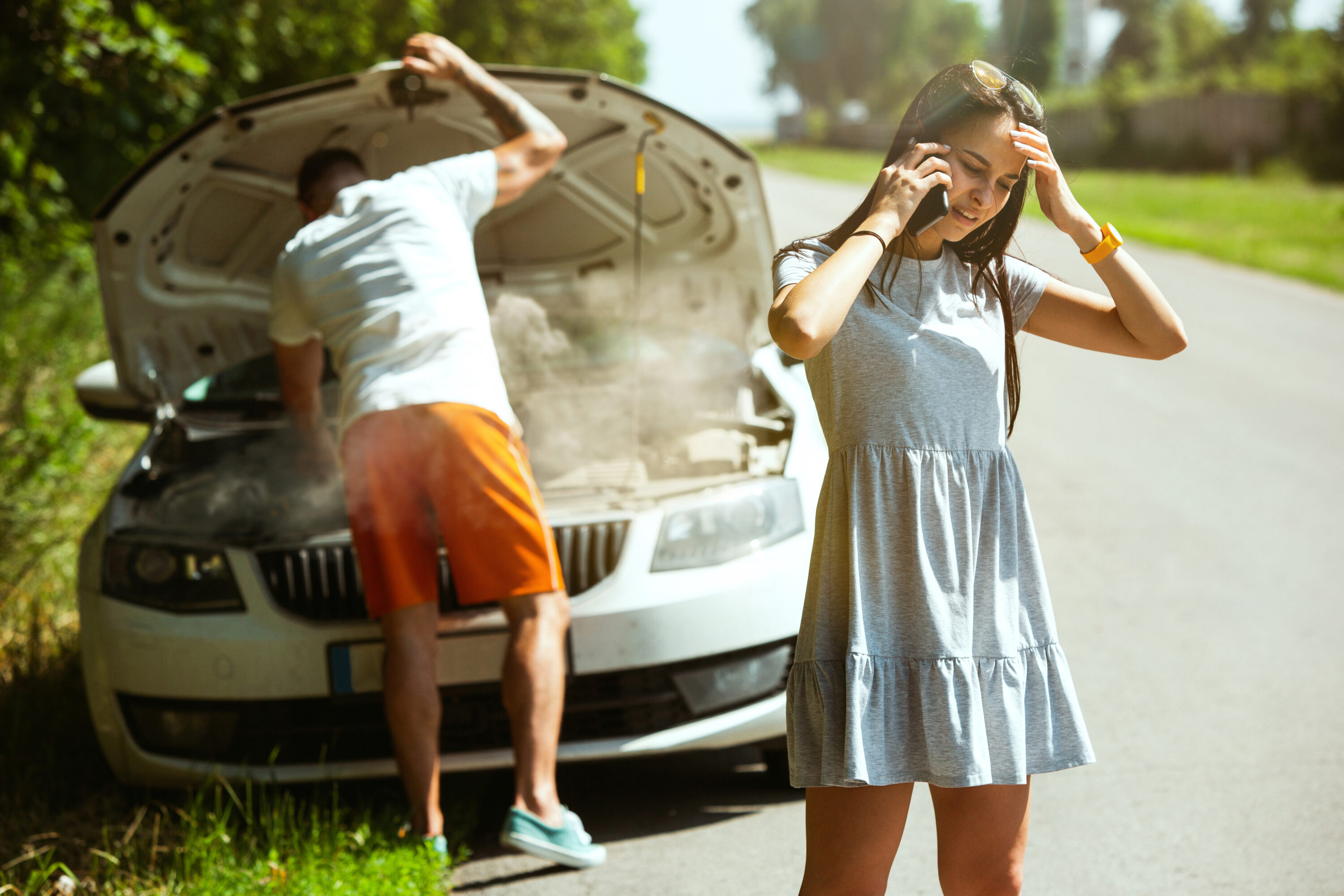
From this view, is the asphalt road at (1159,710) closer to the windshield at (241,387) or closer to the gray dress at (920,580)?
the gray dress at (920,580)

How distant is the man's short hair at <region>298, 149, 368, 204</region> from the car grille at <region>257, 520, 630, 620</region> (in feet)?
3.24

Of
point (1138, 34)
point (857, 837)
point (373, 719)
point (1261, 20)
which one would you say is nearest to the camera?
point (857, 837)

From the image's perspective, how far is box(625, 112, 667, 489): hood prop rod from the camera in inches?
150

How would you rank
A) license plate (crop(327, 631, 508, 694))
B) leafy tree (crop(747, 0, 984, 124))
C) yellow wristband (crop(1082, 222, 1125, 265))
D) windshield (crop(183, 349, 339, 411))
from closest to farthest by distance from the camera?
yellow wristband (crop(1082, 222, 1125, 265)) < license plate (crop(327, 631, 508, 694)) < windshield (crop(183, 349, 339, 411)) < leafy tree (crop(747, 0, 984, 124))

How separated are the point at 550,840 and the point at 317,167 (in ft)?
6.20

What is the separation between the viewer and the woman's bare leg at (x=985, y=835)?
1.93 meters

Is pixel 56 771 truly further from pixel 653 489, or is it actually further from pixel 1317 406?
pixel 1317 406

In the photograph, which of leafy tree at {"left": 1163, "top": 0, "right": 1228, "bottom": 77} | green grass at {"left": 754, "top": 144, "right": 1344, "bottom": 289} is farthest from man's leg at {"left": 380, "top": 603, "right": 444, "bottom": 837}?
leafy tree at {"left": 1163, "top": 0, "right": 1228, "bottom": 77}

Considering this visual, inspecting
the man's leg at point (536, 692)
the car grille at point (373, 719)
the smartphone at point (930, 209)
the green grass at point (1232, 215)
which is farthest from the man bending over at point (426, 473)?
the green grass at point (1232, 215)

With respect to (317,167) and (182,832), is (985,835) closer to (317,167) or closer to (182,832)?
(182,832)

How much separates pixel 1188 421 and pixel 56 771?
669 cm

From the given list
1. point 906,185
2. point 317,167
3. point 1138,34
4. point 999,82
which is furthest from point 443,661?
point 1138,34

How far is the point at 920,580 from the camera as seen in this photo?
1.85m

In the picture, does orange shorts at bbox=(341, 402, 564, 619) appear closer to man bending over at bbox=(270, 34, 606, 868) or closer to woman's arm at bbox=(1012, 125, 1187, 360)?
man bending over at bbox=(270, 34, 606, 868)
